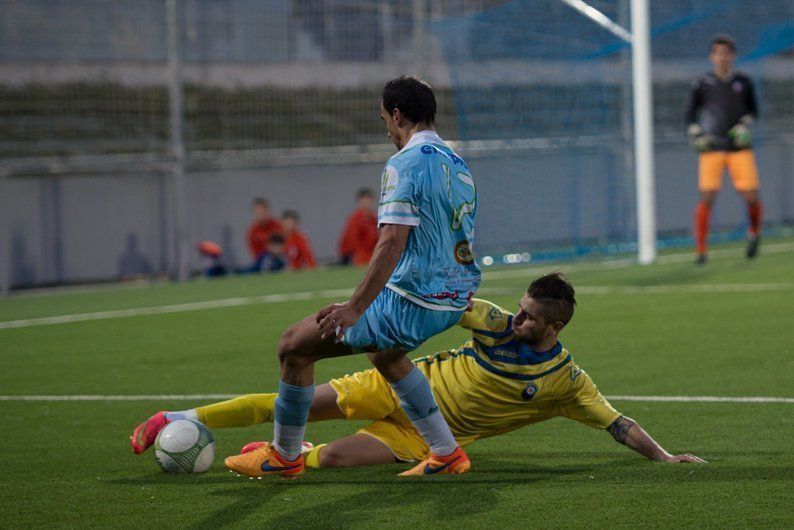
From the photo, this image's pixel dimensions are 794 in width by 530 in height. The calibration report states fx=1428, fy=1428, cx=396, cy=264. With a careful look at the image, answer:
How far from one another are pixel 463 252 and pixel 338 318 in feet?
2.39

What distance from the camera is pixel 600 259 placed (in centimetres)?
1933

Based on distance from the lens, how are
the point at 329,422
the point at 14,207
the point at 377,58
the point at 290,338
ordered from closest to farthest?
the point at 290,338 < the point at 329,422 < the point at 14,207 < the point at 377,58

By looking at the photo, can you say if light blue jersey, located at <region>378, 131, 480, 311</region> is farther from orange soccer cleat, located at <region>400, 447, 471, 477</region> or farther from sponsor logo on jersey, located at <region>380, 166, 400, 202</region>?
orange soccer cleat, located at <region>400, 447, 471, 477</region>

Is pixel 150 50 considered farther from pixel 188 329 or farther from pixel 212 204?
pixel 188 329

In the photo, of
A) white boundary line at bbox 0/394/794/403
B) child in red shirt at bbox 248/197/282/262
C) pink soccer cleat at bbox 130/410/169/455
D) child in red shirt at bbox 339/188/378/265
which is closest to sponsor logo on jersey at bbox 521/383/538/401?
pink soccer cleat at bbox 130/410/169/455

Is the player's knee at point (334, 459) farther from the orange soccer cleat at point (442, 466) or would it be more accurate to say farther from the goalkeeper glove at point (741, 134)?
the goalkeeper glove at point (741, 134)

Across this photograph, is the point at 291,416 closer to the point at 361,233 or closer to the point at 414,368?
the point at 414,368

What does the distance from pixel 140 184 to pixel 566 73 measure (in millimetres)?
6054

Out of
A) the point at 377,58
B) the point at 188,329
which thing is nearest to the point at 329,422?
the point at 188,329

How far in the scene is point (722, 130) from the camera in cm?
1706

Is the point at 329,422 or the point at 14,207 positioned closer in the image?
the point at 329,422

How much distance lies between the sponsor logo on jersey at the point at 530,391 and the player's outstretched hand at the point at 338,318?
117cm

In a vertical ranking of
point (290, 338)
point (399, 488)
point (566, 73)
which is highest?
point (566, 73)

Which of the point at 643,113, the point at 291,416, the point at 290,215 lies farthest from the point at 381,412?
the point at 290,215
